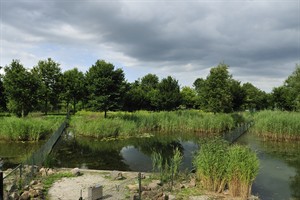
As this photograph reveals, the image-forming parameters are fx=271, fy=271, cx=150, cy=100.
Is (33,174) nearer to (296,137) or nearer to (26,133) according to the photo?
(26,133)

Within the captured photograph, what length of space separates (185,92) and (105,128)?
39.0 m

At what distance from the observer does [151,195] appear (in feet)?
26.0

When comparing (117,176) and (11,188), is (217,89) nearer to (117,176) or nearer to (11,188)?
(117,176)

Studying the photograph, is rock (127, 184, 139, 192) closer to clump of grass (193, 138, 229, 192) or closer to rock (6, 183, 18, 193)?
clump of grass (193, 138, 229, 192)

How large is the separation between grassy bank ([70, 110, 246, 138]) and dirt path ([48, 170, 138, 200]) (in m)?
11.1

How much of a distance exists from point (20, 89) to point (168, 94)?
24249 millimetres

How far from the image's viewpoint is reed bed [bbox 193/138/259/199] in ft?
27.0

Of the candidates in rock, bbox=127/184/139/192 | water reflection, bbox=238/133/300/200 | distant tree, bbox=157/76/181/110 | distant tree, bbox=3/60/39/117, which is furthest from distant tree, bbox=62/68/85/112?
rock, bbox=127/184/139/192

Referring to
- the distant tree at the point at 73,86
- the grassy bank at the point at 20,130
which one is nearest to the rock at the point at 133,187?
the grassy bank at the point at 20,130

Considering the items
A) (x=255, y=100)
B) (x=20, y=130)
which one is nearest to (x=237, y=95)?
(x=255, y=100)

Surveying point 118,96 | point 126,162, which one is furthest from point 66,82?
point 126,162

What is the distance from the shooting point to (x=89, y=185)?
9.29 m

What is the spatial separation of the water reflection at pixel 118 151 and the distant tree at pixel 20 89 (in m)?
7.43

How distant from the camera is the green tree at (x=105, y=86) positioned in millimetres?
24906
